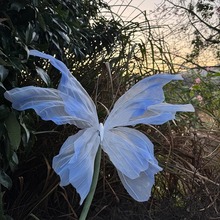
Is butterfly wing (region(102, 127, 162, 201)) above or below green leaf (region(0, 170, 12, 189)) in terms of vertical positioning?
above

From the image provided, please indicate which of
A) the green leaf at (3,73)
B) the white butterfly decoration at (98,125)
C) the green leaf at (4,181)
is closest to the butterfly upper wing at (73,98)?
the white butterfly decoration at (98,125)

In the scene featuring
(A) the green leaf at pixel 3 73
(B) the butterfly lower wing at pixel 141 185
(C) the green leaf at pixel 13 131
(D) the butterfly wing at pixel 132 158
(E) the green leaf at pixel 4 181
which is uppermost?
(D) the butterfly wing at pixel 132 158

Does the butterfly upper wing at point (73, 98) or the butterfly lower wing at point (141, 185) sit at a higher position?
the butterfly upper wing at point (73, 98)

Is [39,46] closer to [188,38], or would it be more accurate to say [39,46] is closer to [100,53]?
[100,53]

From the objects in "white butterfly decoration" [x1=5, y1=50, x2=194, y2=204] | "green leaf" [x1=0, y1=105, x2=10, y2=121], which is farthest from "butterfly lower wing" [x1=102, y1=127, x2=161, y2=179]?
"green leaf" [x1=0, y1=105, x2=10, y2=121]

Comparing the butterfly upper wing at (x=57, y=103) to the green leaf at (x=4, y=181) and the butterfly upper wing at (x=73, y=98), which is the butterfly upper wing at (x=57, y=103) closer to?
the butterfly upper wing at (x=73, y=98)

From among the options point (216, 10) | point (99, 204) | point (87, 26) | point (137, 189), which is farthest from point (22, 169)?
point (216, 10)

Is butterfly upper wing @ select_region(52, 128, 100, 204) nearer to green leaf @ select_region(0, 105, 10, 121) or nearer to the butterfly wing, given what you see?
the butterfly wing

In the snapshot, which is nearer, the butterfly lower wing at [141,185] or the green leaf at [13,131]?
the butterfly lower wing at [141,185]

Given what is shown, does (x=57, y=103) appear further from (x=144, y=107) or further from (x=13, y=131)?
(x=13, y=131)
